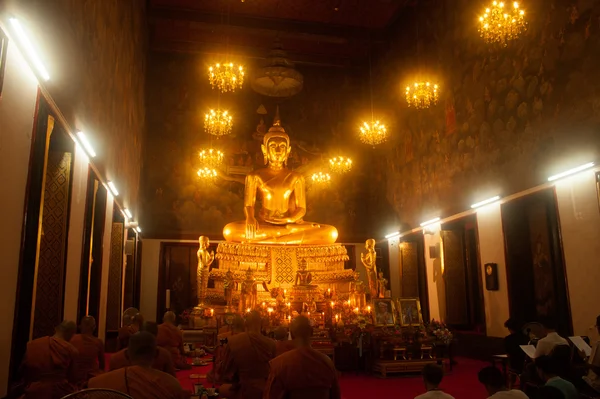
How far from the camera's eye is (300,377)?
3.64 metres

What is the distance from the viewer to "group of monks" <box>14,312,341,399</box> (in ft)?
9.30

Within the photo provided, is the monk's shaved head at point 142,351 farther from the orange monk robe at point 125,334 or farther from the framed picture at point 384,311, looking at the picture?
the framed picture at point 384,311

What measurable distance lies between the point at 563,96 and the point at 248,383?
654 cm

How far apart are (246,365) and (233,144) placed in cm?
1190

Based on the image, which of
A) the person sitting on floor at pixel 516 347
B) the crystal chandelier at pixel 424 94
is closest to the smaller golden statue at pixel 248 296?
the person sitting on floor at pixel 516 347

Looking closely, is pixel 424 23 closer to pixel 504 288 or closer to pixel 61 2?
pixel 504 288

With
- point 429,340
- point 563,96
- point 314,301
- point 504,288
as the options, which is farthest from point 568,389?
point 314,301

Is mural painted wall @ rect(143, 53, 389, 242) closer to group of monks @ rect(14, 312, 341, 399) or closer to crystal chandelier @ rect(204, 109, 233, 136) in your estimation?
crystal chandelier @ rect(204, 109, 233, 136)

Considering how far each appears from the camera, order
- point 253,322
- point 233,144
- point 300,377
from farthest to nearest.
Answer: point 233,144, point 253,322, point 300,377

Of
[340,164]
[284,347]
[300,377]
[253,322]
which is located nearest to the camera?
[300,377]

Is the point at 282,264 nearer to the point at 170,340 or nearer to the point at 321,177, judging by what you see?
the point at 321,177

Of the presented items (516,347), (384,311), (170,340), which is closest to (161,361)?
(170,340)

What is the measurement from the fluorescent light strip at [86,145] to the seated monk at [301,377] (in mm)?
4503

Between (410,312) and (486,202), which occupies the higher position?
(486,202)
